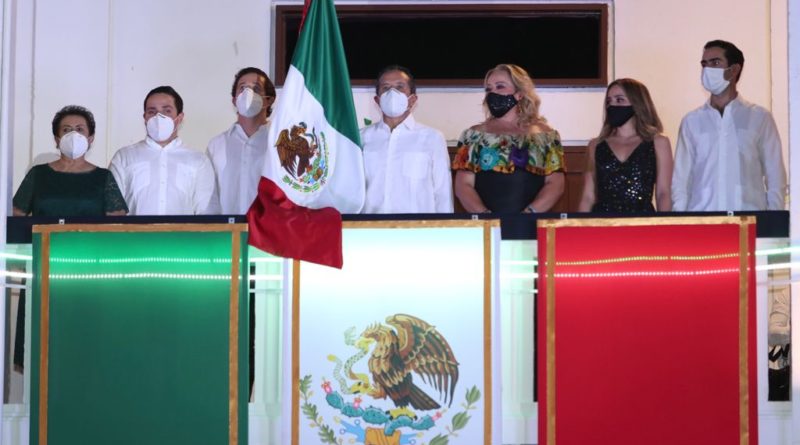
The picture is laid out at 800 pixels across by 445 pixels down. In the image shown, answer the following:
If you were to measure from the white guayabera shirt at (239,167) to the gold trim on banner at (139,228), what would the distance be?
2.69 feet

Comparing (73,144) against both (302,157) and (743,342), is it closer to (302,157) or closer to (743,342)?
(302,157)

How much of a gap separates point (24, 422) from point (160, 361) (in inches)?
26.5

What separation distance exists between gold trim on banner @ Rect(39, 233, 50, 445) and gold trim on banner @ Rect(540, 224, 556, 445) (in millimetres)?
2075

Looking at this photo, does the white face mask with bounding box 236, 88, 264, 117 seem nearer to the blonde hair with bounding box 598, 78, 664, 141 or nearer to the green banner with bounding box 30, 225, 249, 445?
the green banner with bounding box 30, 225, 249, 445

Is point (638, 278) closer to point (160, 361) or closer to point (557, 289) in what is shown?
point (557, 289)

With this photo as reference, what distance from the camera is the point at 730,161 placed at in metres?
6.44

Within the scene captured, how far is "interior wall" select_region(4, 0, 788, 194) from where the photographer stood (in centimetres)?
856

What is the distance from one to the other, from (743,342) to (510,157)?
4.51ft

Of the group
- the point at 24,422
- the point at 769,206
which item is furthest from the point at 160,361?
the point at 769,206

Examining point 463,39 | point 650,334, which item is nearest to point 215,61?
point 463,39

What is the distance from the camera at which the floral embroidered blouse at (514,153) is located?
643 centimetres

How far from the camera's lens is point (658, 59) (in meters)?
8.74

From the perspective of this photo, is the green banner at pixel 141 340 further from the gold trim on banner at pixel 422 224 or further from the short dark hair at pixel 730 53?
the short dark hair at pixel 730 53

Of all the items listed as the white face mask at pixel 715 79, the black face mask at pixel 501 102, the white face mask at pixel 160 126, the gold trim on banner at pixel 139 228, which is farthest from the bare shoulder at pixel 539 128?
the white face mask at pixel 160 126
